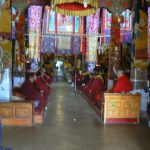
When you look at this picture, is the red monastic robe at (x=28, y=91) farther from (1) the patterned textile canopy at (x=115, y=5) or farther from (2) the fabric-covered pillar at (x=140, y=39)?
(1) the patterned textile canopy at (x=115, y=5)

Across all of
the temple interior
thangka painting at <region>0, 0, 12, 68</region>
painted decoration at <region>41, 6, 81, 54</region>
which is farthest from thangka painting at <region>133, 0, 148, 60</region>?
painted decoration at <region>41, 6, 81, 54</region>

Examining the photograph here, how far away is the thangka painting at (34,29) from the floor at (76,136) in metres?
10.1

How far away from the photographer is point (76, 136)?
6.79 m

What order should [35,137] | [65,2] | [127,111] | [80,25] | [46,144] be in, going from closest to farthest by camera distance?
[46,144], [35,137], [65,2], [127,111], [80,25]

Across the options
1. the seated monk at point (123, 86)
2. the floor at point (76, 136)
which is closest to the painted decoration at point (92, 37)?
the seated monk at point (123, 86)

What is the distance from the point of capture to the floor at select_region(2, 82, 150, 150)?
6047mm

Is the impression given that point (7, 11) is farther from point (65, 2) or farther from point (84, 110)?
point (84, 110)

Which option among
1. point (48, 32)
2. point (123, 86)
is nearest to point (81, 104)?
point (123, 86)

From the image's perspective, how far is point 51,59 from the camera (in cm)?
3284

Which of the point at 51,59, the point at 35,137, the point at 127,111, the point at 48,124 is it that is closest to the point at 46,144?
the point at 35,137

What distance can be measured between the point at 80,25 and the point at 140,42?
1292 cm

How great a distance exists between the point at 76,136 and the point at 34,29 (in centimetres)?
1253

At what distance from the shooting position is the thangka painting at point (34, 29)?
18.0 m

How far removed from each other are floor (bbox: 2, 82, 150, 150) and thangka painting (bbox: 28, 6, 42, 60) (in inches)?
396
